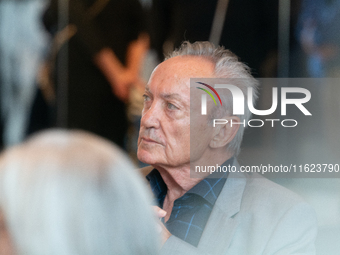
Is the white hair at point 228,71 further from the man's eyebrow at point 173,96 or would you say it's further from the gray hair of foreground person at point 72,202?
the gray hair of foreground person at point 72,202

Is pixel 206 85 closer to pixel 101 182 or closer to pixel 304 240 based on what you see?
pixel 304 240

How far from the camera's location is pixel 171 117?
1546mm

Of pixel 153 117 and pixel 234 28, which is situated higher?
pixel 234 28

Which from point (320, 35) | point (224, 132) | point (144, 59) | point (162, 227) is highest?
point (320, 35)

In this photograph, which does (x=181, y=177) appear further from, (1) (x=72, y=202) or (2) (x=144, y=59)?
(1) (x=72, y=202)

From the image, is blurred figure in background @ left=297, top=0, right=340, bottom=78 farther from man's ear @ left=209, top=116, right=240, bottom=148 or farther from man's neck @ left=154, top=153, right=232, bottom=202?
man's neck @ left=154, top=153, right=232, bottom=202

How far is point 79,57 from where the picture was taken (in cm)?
241

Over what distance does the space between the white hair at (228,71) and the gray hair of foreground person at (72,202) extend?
3.20 feet

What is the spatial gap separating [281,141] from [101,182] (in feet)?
3.96

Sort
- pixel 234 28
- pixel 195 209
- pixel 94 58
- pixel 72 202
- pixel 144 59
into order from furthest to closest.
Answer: pixel 94 58
pixel 144 59
pixel 234 28
pixel 195 209
pixel 72 202

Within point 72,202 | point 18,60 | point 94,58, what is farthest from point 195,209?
point 18,60

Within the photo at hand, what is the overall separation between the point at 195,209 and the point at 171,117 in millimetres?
390

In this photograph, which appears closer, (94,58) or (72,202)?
(72,202)

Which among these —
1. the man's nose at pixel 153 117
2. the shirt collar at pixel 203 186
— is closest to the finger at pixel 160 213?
the shirt collar at pixel 203 186
